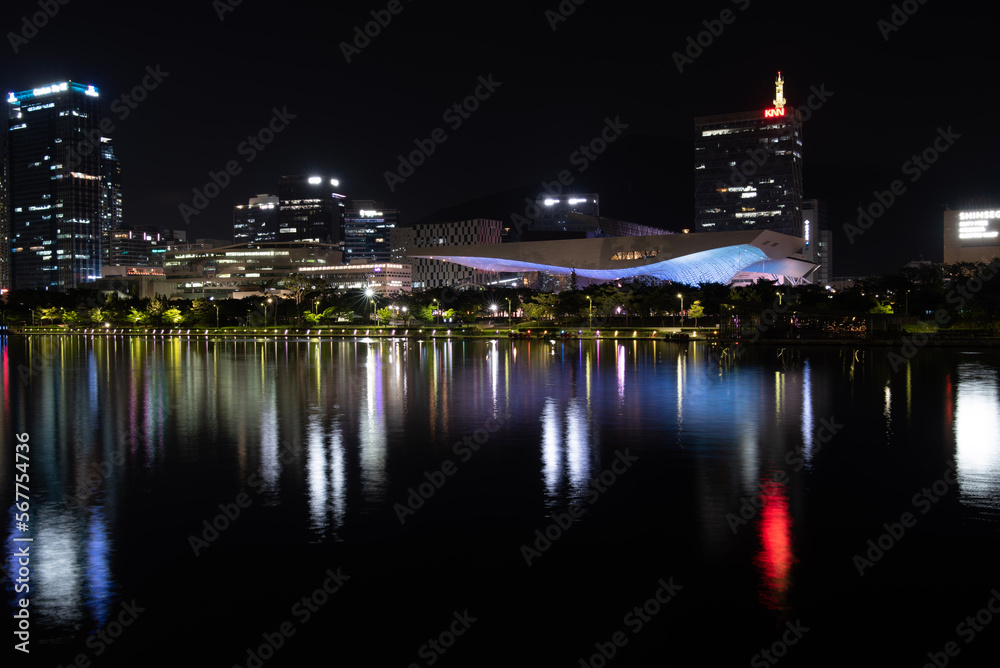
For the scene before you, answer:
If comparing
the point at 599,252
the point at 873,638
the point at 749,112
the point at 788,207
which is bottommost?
the point at 873,638

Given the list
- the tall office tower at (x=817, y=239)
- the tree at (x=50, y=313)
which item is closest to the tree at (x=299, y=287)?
the tree at (x=50, y=313)

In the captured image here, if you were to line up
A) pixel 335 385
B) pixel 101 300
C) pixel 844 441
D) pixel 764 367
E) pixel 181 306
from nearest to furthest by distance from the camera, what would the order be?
pixel 844 441, pixel 335 385, pixel 764 367, pixel 181 306, pixel 101 300

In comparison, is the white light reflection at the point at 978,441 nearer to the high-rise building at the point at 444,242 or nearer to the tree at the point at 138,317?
the tree at the point at 138,317

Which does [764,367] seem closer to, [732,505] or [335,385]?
[335,385]

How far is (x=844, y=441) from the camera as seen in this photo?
11234 mm

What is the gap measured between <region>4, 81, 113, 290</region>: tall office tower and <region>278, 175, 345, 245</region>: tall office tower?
42.3 m

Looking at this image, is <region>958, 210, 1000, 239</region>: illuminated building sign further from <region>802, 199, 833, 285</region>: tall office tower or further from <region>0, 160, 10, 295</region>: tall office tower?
<region>0, 160, 10, 295</region>: tall office tower

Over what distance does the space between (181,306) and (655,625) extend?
64568mm

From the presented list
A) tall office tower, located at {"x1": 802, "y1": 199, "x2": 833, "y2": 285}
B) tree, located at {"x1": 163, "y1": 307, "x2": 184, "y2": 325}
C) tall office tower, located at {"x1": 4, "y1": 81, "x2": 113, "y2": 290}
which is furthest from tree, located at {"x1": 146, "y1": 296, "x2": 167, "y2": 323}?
tall office tower, located at {"x1": 802, "y1": 199, "x2": 833, "y2": 285}

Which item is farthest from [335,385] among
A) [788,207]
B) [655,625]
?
[788,207]

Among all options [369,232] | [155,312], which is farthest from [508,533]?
[369,232]

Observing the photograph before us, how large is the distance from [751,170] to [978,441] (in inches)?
4441

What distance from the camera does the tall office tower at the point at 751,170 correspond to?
114 meters

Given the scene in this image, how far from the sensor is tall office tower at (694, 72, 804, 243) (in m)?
114
